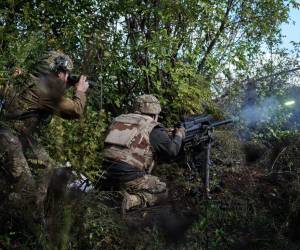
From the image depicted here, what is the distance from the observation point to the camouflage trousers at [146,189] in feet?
21.4

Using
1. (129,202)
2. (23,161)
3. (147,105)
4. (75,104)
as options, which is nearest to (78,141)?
(75,104)

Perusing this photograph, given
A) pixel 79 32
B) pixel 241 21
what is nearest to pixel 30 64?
pixel 79 32

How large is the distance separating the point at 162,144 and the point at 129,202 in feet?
2.72

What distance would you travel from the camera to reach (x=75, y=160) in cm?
529

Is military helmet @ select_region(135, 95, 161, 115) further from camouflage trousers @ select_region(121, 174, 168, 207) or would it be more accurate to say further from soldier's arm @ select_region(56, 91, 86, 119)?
soldier's arm @ select_region(56, 91, 86, 119)

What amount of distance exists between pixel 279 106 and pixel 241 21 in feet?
11.4

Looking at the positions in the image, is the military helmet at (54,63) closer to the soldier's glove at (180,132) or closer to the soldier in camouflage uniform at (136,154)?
the soldier in camouflage uniform at (136,154)

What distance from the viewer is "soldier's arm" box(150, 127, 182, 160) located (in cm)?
662

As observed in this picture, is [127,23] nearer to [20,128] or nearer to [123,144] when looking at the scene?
[123,144]

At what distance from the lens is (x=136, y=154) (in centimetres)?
655

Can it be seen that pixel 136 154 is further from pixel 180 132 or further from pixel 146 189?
pixel 180 132

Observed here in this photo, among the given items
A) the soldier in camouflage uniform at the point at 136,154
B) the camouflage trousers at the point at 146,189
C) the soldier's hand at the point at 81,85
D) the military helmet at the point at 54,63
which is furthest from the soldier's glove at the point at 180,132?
the military helmet at the point at 54,63

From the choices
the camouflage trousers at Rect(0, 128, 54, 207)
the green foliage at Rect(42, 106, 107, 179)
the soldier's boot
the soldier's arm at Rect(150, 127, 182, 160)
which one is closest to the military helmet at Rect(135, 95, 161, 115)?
the soldier's arm at Rect(150, 127, 182, 160)

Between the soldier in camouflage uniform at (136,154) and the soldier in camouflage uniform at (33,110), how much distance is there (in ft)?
4.24
